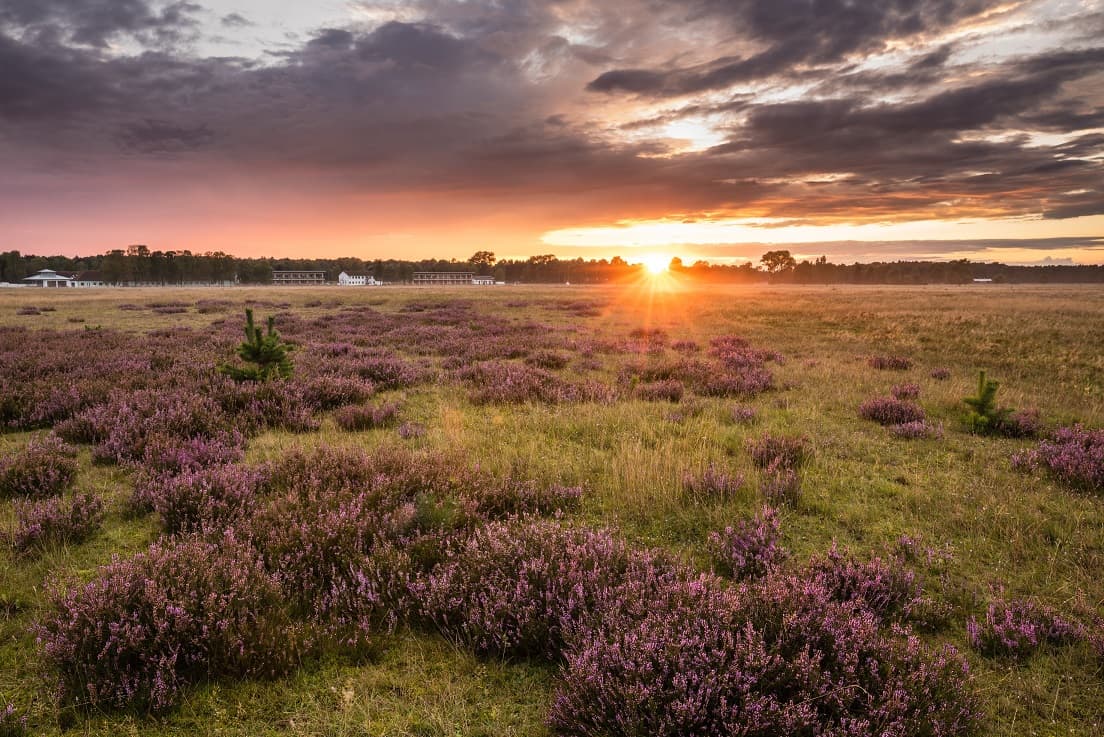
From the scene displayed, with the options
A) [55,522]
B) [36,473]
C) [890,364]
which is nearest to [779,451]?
[55,522]

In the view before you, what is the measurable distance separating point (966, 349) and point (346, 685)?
2178 centimetres

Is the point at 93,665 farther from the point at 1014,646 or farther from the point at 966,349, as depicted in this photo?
the point at 966,349

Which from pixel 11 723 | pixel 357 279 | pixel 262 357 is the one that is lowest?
pixel 11 723

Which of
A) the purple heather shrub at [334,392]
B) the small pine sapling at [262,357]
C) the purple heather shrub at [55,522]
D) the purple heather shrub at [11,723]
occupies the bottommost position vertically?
the purple heather shrub at [11,723]

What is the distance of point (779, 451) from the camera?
699cm

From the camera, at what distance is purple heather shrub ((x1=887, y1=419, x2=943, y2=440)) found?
26.9ft

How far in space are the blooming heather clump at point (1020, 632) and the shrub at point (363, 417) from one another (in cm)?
776

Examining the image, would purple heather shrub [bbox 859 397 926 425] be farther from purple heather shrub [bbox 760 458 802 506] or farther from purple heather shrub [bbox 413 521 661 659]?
purple heather shrub [bbox 413 521 661 659]

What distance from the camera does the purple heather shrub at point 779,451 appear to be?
6742mm

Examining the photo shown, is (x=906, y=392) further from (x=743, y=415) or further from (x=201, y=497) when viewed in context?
(x=201, y=497)

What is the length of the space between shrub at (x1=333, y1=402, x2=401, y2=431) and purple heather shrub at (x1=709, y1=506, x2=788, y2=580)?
5.96m

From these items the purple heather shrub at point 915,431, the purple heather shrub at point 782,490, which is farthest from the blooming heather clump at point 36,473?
the purple heather shrub at point 915,431

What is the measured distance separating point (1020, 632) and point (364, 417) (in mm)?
8223

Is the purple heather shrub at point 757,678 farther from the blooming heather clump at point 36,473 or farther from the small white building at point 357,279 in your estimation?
the small white building at point 357,279
